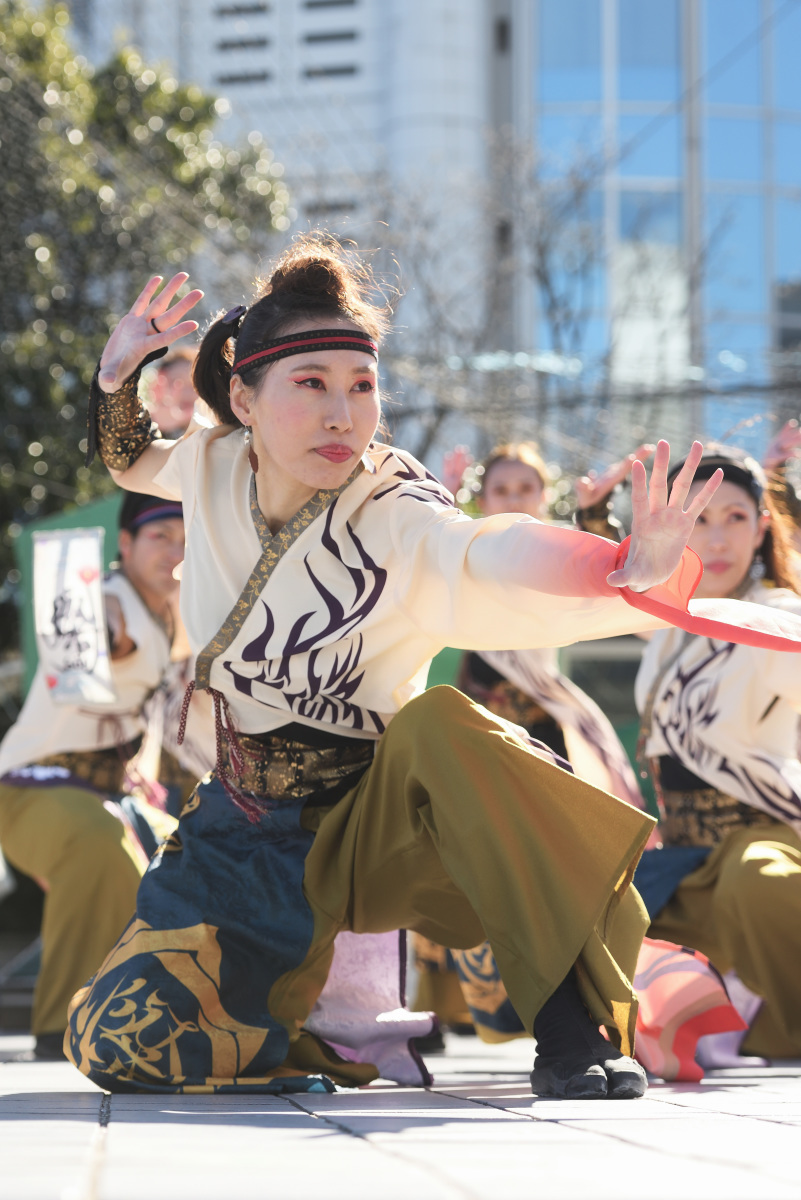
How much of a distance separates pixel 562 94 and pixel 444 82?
137 cm

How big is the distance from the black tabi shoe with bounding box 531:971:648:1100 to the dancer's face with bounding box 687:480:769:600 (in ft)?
5.27

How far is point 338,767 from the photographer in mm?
2715

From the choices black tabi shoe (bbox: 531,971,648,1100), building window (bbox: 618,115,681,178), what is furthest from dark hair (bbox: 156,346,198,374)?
building window (bbox: 618,115,681,178)

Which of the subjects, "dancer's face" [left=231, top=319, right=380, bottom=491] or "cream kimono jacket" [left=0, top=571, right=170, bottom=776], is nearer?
"dancer's face" [left=231, top=319, right=380, bottom=491]

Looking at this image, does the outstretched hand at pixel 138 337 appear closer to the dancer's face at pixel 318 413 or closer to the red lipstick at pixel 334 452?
the dancer's face at pixel 318 413

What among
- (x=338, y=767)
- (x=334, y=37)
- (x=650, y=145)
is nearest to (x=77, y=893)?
(x=338, y=767)

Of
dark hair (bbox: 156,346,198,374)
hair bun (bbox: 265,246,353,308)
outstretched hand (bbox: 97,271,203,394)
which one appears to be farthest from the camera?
dark hair (bbox: 156,346,198,374)

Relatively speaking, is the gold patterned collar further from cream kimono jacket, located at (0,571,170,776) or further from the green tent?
the green tent

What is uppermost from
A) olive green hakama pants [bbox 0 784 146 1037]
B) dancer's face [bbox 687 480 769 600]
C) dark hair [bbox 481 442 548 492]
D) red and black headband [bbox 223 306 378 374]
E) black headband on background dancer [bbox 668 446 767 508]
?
dark hair [bbox 481 442 548 492]

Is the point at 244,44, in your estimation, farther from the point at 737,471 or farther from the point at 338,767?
the point at 338,767

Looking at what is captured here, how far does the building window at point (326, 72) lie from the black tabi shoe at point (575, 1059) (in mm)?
17209

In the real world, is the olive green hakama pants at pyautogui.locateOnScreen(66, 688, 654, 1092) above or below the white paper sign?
below

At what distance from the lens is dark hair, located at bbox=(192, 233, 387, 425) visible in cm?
270

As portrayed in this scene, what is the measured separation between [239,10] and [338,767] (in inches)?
686
